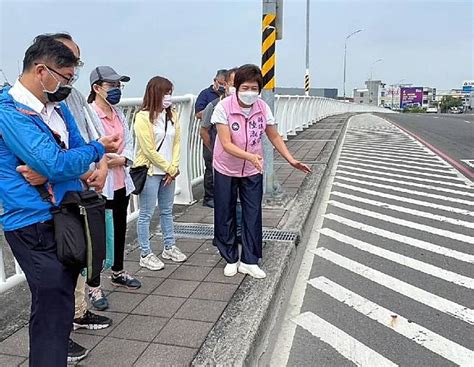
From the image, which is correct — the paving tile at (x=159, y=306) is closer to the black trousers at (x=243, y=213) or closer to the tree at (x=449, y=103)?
the black trousers at (x=243, y=213)

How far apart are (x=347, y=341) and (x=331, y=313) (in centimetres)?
45

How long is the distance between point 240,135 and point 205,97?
263cm

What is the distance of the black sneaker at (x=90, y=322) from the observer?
3264 mm

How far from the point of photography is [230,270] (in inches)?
169

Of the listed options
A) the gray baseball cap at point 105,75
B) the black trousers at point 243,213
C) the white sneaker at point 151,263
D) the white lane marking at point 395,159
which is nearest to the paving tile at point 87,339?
the white sneaker at point 151,263

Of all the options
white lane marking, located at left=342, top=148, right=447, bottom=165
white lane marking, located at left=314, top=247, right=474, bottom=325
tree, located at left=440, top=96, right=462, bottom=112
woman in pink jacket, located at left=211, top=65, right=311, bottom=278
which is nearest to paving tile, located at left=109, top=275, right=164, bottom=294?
woman in pink jacket, located at left=211, top=65, right=311, bottom=278

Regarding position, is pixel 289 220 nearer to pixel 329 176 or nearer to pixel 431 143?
pixel 329 176

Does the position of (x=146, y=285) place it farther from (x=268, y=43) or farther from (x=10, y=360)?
(x=268, y=43)

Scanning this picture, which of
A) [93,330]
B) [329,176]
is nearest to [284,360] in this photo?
[93,330]

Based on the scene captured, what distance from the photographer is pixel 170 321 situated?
3.37 meters

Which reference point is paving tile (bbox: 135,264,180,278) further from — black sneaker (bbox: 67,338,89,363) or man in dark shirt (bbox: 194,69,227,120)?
man in dark shirt (bbox: 194,69,227,120)

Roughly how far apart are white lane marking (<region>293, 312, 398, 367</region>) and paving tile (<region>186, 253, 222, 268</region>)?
1.05 metres

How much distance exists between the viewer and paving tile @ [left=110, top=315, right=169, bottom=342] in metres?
3.18

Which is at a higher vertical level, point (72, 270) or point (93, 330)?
point (72, 270)
